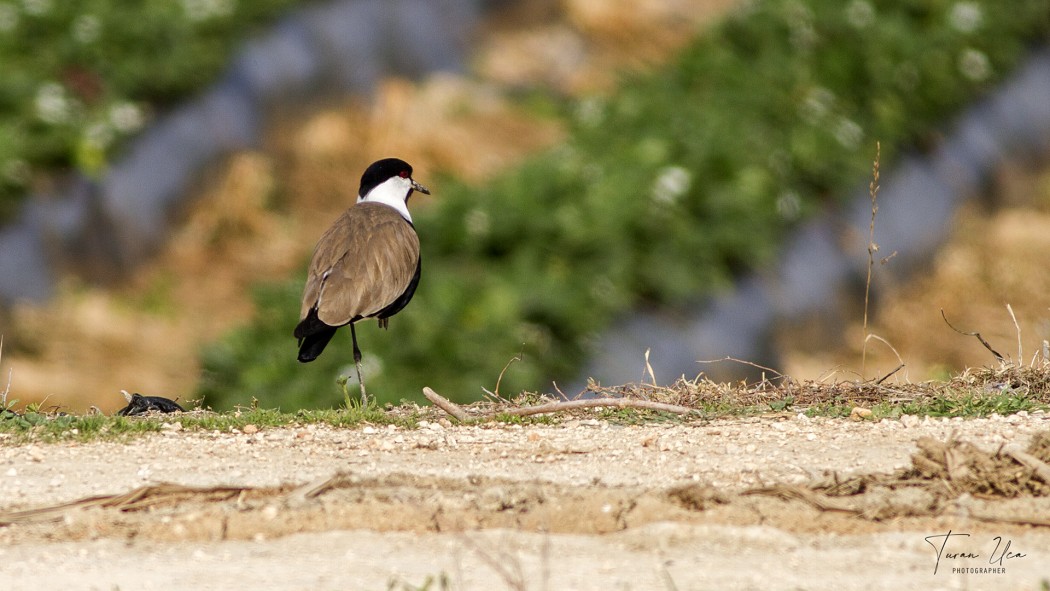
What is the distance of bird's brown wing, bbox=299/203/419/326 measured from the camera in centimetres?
752

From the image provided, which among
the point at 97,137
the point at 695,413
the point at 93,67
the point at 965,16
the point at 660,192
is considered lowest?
the point at 695,413

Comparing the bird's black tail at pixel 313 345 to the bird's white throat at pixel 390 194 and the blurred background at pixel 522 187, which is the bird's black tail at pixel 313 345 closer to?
the blurred background at pixel 522 187

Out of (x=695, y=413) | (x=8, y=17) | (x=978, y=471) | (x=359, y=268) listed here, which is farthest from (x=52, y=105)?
(x=978, y=471)

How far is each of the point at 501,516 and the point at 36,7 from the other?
10530 mm

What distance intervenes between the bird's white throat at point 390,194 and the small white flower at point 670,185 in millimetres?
2698

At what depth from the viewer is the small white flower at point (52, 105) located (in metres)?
11.8

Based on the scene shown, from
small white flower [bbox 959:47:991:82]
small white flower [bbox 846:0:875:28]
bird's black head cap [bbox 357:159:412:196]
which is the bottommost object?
bird's black head cap [bbox 357:159:412:196]

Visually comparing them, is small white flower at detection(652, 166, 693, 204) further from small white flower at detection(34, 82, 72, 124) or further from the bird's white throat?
small white flower at detection(34, 82, 72, 124)

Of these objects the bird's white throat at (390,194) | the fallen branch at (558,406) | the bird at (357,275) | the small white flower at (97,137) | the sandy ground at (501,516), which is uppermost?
the small white flower at (97,137)

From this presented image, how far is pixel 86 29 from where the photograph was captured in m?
12.9

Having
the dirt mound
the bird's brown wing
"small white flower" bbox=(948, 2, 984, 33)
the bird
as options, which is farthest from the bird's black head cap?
"small white flower" bbox=(948, 2, 984, 33)

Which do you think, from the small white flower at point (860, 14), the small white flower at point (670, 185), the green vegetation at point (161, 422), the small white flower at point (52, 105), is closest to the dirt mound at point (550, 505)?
the green vegetation at point (161, 422)

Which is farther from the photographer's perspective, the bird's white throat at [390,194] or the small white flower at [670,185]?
the small white flower at [670,185]

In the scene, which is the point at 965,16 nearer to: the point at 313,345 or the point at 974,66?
the point at 974,66
